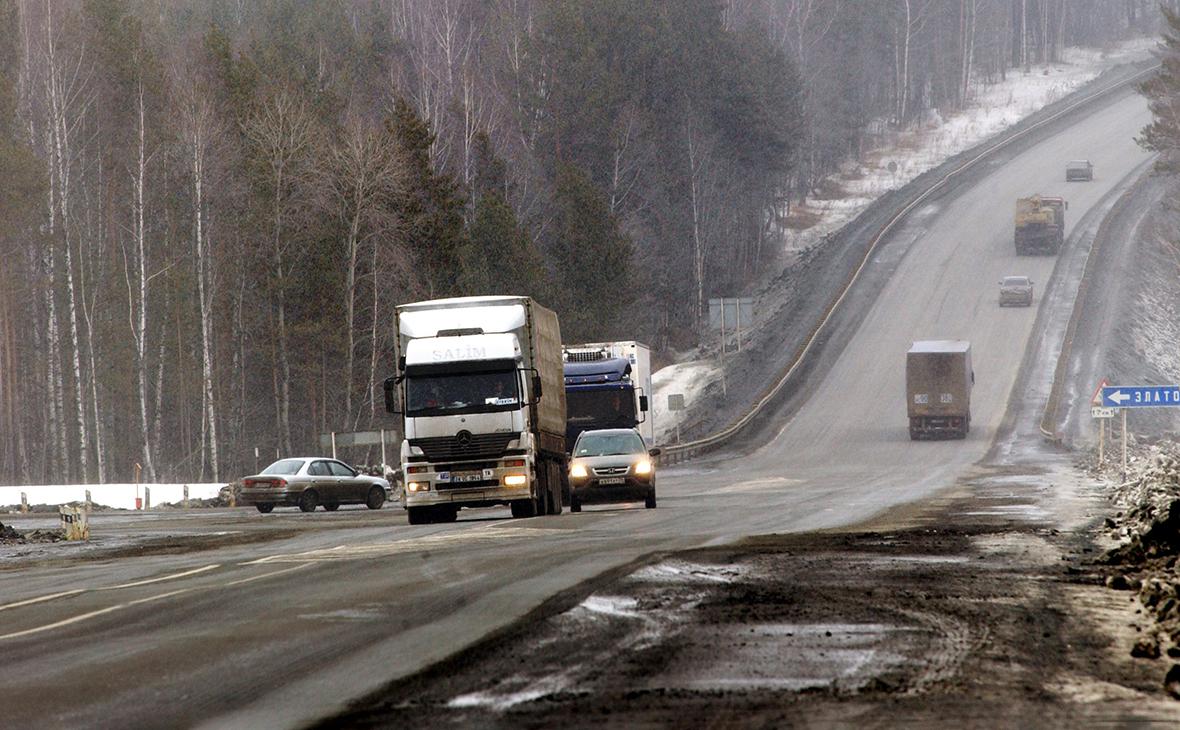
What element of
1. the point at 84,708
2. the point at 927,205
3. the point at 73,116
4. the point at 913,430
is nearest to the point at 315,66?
the point at 73,116

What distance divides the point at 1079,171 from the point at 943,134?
26.9 m

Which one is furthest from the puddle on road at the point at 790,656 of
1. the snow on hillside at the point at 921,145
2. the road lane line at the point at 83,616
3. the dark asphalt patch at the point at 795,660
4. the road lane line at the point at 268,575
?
the snow on hillside at the point at 921,145

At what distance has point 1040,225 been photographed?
8731 centimetres

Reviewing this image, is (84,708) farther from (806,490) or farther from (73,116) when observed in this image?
(73,116)

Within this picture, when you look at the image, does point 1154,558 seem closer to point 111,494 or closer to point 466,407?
point 466,407

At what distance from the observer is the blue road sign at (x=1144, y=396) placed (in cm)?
3744

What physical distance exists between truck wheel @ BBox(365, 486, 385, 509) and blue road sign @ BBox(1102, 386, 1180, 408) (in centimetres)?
1852

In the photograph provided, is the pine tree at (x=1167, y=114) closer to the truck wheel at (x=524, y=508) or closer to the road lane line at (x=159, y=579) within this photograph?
the truck wheel at (x=524, y=508)

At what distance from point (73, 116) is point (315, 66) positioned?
1741 centimetres

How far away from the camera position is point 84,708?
906 cm

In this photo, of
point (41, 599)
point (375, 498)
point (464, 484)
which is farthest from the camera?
point (375, 498)

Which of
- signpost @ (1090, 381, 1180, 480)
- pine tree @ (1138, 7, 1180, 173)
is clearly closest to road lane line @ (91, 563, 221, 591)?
signpost @ (1090, 381, 1180, 480)

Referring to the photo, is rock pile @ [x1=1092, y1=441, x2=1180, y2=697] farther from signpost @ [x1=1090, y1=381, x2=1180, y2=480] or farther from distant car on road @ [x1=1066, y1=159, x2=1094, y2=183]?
distant car on road @ [x1=1066, y1=159, x2=1094, y2=183]

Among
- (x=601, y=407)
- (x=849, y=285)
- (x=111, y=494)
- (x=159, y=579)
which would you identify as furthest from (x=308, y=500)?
(x=849, y=285)
